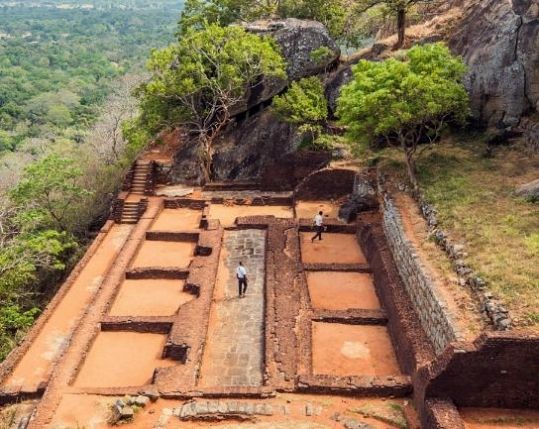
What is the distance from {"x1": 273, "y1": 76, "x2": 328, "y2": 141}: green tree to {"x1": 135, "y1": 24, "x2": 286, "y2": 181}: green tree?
128 centimetres

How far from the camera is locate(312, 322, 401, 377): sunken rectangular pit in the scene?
1407cm

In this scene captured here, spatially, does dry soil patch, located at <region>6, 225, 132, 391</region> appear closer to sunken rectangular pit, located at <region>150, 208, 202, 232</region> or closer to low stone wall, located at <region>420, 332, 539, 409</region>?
sunken rectangular pit, located at <region>150, 208, 202, 232</region>

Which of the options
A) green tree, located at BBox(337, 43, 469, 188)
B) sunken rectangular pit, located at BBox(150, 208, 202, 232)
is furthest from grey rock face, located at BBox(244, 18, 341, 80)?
sunken rectangular pit, located at BBox(150, 208, 202, 232)

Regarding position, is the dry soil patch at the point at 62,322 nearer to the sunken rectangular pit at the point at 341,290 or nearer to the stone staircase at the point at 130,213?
the stone staircase at the point at 130,213

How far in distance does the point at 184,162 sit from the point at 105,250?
9.24 metres

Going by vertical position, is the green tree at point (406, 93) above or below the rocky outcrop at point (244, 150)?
below

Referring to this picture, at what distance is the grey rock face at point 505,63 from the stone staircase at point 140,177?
16.3 metres

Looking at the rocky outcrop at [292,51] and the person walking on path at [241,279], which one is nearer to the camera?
the person walking on path at [241,279]

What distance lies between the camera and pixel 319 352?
14.7 meters

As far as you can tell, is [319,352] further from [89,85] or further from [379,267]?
[89,85]

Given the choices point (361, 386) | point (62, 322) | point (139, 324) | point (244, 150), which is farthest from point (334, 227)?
point (62, 322)

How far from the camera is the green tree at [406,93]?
19453 millimetres

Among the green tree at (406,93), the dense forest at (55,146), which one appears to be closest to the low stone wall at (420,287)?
the green tree at (406,93)

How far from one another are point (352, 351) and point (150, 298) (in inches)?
275
